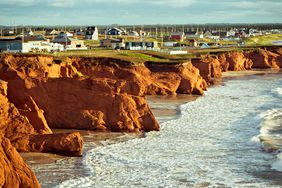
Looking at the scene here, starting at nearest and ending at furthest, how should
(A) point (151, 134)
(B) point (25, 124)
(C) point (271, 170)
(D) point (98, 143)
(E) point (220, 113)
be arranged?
(C) point (271, 170) < (B) point (25, 124) < (D) point (98, 143) < (A) point (151, 134) < (E) point (220, 113)

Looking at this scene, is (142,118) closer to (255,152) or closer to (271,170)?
(255,152)

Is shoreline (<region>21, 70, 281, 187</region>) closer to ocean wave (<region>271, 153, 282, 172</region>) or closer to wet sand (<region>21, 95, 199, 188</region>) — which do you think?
wet sand (<region>21, 95, 199, 188</region>)

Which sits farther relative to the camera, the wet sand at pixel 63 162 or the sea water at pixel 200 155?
the sea water at pixel 200 155

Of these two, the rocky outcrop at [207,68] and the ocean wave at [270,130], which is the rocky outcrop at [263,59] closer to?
the rocky outcrop at [207,68]

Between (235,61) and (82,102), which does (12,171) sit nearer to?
(82,102)

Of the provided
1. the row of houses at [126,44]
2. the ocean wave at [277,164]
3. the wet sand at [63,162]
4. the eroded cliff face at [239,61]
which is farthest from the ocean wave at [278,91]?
the row of houses at [126,44]

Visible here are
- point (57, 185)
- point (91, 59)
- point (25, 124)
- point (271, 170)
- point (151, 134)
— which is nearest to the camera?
point (57, 185)

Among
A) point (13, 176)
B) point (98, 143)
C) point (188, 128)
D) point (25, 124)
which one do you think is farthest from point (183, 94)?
point (13, 176)

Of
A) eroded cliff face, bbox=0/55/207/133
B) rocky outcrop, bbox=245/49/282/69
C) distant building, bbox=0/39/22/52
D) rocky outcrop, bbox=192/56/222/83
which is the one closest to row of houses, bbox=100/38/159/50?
rocky outcrop, bbox=192/56/222/83
